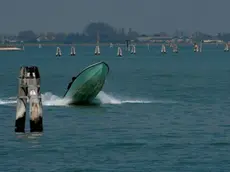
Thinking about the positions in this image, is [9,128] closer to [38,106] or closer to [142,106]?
[38,106]

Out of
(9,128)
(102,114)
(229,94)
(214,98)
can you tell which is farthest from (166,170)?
(229,94)

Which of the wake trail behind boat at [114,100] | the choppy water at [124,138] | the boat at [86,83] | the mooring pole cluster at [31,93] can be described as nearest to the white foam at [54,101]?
the choppy water at [124,138]

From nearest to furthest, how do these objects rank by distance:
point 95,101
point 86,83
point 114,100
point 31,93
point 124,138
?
point 31,93 → point 124,138 → point 86,83 → point 95,101 → point 114,100

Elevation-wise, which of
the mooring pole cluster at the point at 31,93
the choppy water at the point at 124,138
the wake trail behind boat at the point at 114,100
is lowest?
the wake trail behind boat at the point at 114,100

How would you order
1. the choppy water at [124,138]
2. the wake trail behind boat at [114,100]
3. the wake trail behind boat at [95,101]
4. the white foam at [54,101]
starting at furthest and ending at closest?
the wake trail behind boat at [114,100] → the wake trail behind boat at [95,101] → the white foam at [54,101] → the choppy water at [124,138]

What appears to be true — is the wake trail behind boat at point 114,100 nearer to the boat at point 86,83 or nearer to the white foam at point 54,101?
the boat at point 86,83

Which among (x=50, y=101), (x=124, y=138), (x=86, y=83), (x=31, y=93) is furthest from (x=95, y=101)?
(x=31, y=93)

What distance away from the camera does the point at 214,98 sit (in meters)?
82.5

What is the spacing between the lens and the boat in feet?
226

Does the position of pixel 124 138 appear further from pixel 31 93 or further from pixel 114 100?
pixel 114 100

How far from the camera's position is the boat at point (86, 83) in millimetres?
68938

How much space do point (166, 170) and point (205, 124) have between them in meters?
16.8

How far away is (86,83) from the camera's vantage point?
69.1 m

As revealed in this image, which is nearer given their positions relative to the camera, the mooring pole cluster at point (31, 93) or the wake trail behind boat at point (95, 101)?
the mooring pole cluster at point (31, 93)
